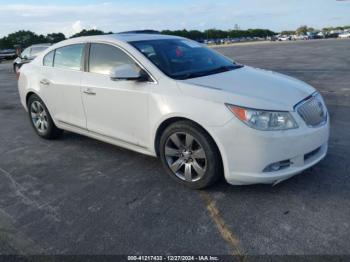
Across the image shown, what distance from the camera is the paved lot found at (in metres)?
2.94

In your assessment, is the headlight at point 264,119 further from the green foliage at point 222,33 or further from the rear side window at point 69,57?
the green foliage at point 222,33

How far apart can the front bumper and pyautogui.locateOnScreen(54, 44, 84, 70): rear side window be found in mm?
2529

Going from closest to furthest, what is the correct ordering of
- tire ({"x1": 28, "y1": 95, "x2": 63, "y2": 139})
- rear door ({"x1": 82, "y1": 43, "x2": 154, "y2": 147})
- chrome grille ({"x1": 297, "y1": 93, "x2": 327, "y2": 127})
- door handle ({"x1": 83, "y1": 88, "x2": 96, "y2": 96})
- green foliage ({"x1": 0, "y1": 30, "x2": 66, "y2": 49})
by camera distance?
chrome grille ({"x1": 297, "y1": 93, "x2": 327, "y2": 127})
rear door ({"x1": 82, "y1": 43, "x2": 154, "y2": 147})
door handle ({"x1": 83, "y1": 88, "x2": 96, "y2": 96})
tire ({"x1": 28, "y1": 95, "x2": 63, "y2": 139})
green foliage ({"x1": 0, "y1": 30, "x2": 66, "y2": 49})

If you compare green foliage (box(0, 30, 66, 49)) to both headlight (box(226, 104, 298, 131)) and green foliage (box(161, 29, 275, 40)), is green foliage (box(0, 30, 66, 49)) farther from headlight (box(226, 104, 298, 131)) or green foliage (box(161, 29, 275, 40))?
headlight (box(226, 104, 298, 131))

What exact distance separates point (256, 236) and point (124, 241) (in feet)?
3.68

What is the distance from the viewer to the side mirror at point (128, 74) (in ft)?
13.1

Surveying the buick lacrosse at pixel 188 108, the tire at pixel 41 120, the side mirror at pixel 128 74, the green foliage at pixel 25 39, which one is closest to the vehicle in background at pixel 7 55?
the green foliage at pixel 25 39

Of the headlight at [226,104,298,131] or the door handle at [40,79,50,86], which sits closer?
the headlight at [226,104,298,131]

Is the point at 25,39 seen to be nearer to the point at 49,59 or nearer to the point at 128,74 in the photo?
the point at 49,59

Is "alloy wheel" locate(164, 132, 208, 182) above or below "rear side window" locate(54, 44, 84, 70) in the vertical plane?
below

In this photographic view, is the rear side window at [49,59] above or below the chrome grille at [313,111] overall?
above

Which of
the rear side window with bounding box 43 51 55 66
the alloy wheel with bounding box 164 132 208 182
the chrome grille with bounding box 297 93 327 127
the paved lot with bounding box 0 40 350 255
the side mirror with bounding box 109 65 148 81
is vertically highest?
the rear side window with bounding box 43 51 55 66

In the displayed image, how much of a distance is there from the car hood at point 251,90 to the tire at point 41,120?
2889 millimetres

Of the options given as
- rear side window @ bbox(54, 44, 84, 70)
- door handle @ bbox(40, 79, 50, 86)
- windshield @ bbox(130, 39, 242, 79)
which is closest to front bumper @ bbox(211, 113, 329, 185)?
windshield @ bbox(130, 39, 242, 79)
